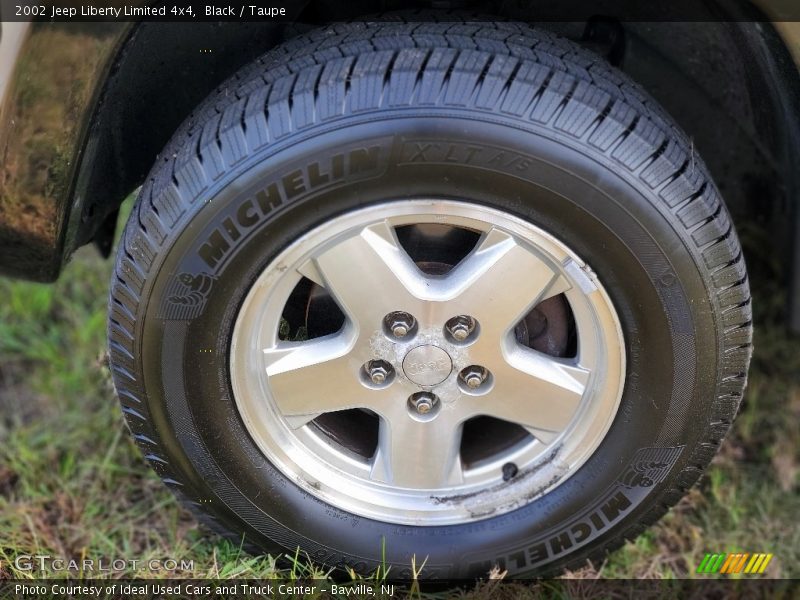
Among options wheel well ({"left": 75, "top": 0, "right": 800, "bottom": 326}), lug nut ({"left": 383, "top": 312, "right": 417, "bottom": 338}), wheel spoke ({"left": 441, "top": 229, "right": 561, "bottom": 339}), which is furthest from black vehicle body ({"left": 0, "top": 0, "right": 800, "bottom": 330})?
lug nut ({"left": 383, "top": 312, "right": 417, "bottom": 338})

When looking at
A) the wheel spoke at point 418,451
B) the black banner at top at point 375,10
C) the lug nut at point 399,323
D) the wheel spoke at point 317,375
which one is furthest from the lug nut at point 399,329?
the black banner at top at point 375,10

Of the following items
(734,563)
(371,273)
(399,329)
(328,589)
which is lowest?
(328,589)

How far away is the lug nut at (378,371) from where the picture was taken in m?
2.03

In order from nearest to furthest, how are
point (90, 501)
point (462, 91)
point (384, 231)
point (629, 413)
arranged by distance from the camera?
point (462, 91), point (384, 231), point (629, 413), point (90, 501)

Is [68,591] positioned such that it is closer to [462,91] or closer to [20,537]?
[20,537]

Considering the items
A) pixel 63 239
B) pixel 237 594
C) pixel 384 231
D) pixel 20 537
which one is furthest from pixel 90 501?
pixel 384 231

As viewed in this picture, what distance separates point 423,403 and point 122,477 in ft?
3.71

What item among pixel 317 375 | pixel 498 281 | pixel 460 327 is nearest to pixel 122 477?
pixel 317 375

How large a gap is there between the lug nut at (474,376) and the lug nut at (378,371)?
17 cm

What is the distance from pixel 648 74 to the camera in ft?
7.61

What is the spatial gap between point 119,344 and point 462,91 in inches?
37.9

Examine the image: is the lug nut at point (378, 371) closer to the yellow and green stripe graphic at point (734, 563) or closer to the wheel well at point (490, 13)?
the wheel well at point (490, 13)

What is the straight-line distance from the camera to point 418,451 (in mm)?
2127

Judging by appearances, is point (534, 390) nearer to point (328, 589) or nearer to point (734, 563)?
point (328, 589)
